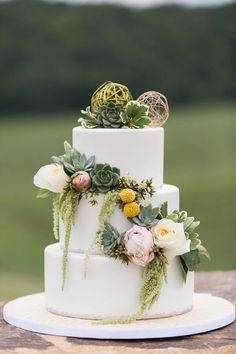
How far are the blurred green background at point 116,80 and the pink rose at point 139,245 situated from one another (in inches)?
222

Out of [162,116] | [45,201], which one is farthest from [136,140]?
[45,201]

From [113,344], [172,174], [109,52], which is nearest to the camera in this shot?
[113,344]

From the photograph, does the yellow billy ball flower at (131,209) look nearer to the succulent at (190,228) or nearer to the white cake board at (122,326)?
the succulent at (190,228)

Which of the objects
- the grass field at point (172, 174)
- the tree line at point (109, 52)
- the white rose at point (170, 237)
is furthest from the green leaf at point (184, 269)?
the tree line at point (109, 52)

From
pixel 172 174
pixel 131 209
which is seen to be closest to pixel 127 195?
pixel 131 209

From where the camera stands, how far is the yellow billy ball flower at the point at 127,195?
2.85 metres

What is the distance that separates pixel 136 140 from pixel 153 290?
52cm

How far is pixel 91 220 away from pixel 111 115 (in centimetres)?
38

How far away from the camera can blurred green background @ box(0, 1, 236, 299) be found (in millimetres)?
8727

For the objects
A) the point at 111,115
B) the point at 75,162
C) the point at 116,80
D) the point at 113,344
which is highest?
the point at 116,80

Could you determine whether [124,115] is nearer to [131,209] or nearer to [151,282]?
[131,209]

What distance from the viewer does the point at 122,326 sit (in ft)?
9.23

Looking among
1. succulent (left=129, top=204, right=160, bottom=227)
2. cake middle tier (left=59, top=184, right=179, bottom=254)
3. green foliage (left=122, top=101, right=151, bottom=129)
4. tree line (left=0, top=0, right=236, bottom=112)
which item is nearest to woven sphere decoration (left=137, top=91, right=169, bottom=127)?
green foliage (left=122, top=101, right=151, bottom=129)

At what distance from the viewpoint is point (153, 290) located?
2863mm
